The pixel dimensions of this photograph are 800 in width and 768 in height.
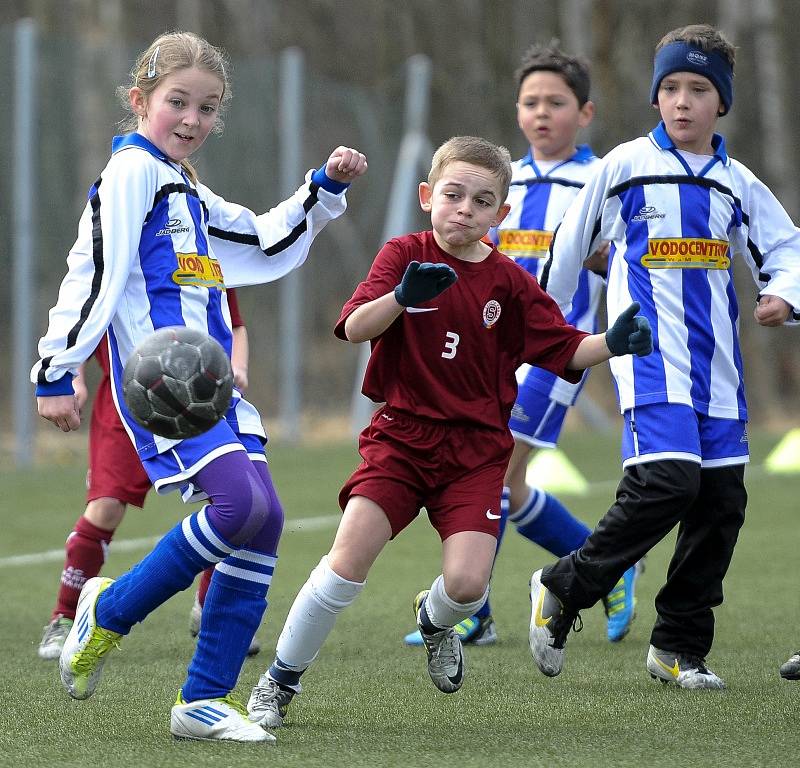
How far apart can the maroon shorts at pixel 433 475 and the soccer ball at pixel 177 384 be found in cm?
49

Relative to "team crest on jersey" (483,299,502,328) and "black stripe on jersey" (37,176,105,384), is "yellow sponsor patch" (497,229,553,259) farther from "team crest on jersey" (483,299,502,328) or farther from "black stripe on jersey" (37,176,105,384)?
"black stripe on jersey" (37,176,105,384)

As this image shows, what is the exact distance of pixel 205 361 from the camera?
383cm

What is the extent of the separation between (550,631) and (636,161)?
1.47 meters

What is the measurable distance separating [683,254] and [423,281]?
113 cm

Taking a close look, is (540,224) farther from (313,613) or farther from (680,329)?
(313,613)

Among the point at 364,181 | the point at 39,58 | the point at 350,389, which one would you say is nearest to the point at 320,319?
the point at 350,389

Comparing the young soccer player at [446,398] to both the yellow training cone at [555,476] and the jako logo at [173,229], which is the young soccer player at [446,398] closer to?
the jako logo at [173,229]

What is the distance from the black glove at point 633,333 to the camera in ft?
13.0

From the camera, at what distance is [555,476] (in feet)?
34.3

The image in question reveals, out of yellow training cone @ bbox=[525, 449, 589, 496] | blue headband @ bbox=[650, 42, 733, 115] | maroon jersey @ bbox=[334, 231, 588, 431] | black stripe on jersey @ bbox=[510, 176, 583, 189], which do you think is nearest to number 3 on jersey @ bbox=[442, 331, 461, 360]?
maroon jersey @ bbox=[334, 231, 588, 431]

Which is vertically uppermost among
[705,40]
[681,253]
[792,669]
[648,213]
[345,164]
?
[705,40]

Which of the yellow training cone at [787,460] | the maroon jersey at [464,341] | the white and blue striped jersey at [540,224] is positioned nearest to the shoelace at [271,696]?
the maroon jersey at [464,341]

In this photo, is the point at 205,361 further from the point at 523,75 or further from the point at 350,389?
the point at 350,389

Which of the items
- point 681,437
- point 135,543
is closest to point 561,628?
point 681,437
